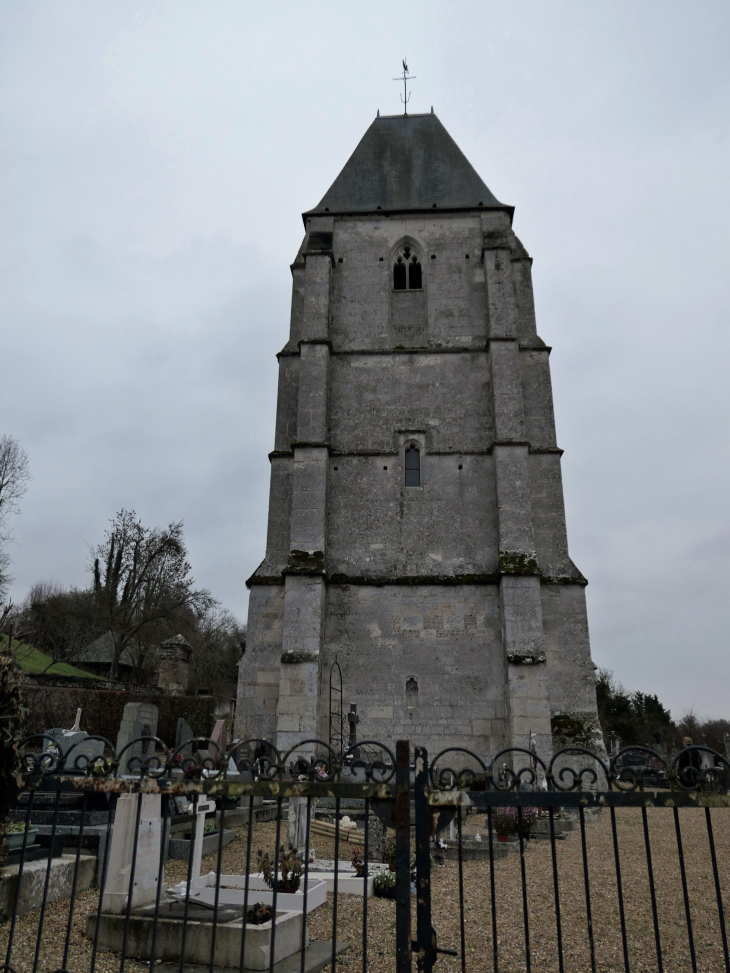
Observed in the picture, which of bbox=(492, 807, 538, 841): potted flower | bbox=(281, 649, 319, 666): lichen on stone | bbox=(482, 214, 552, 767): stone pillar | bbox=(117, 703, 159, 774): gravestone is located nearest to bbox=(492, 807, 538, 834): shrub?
bbox=(492, 807, 538, 841): potted flower

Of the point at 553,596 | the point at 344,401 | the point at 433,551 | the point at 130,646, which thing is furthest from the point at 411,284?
the point at 130,646

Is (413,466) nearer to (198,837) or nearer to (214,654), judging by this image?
(198,837)

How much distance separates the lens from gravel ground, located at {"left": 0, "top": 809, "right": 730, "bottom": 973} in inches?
203

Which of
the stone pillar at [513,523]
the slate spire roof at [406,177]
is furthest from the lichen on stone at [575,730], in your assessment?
the slate spire roof at [406,177]

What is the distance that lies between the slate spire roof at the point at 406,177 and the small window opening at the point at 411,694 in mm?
12255

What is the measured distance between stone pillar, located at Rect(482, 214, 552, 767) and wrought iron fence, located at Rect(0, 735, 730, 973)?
2687 mm

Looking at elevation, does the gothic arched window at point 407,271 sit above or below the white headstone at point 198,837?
above

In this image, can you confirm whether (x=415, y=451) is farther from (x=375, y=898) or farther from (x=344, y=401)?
(x=375, y=898)

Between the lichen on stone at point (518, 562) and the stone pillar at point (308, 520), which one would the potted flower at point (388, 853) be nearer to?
the stone pillar at point (308, 520)

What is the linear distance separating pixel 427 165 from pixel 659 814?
1756 cm

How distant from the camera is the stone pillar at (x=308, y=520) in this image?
1334 cm

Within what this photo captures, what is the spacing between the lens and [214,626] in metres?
52.7

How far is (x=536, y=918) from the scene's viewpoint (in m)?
6.22

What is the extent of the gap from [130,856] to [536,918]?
372 cm
